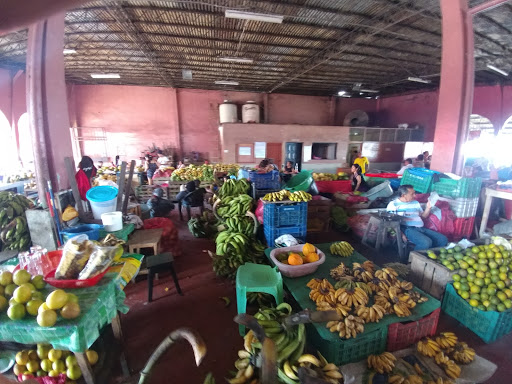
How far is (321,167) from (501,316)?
11.0 meters

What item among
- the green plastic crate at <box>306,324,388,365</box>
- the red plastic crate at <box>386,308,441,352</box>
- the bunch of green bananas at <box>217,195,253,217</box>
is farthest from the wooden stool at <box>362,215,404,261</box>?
the bunch of green bananas at <box>217,195,253,217</box>

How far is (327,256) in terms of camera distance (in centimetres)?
353

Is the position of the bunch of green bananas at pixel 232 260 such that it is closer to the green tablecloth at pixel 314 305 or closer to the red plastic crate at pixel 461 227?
the green tablecloth at pixel 314 305

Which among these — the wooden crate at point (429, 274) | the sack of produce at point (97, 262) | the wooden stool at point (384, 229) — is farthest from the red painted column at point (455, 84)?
the sack of produce at point (97, 262)

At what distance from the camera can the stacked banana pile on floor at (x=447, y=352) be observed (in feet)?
6.93

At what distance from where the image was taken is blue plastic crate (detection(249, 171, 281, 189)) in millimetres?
5352

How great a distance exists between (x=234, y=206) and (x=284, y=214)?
1103 mm

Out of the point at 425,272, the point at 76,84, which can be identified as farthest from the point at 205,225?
the point at 76,84

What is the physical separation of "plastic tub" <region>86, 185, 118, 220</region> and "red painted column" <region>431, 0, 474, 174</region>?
19.4ft

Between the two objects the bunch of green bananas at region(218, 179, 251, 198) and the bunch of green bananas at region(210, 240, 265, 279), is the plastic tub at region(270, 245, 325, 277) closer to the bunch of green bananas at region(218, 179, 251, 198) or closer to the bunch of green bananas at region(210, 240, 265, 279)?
the bunch of green bananas at region(210, 240, 265, 279)

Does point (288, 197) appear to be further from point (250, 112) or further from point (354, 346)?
point (250, 112)

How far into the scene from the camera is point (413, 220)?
409 centimetres

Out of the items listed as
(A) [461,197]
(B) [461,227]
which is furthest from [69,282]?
(B) [461,227]

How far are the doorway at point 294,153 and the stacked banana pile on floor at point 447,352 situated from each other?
10677 mm
